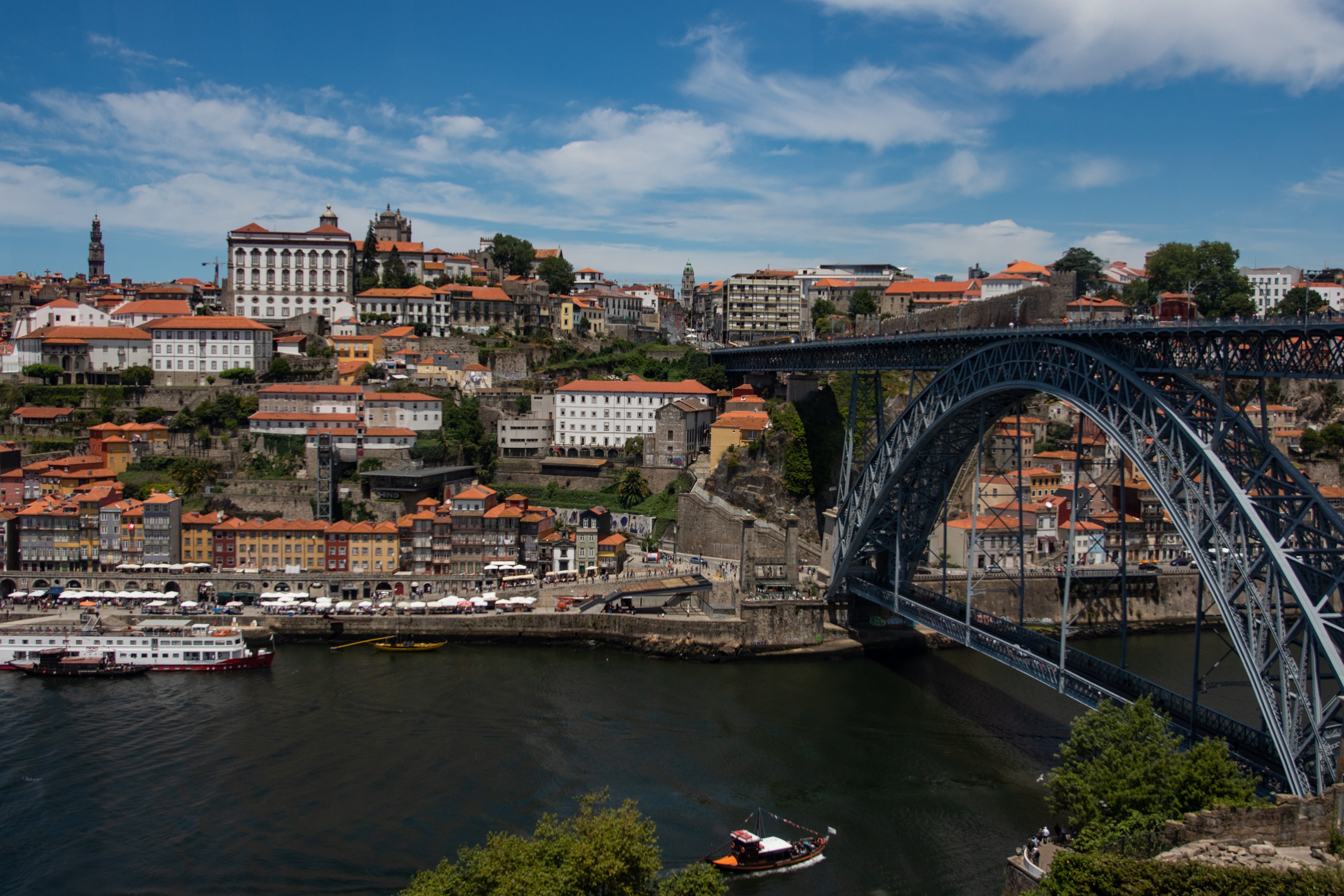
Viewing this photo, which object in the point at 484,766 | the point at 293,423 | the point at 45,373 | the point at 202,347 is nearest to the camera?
the point at 484,766

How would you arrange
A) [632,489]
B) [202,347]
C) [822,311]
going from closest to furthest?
[632,489], [202,347], [822,311]

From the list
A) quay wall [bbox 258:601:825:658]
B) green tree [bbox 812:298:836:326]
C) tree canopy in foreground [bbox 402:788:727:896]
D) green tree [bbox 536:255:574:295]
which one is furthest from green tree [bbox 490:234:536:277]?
tree canopy in foreground [bbox 402:788:727:896]

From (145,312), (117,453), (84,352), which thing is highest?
(145,312)

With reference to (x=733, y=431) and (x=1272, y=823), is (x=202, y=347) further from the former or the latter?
(x=1272, y=823)

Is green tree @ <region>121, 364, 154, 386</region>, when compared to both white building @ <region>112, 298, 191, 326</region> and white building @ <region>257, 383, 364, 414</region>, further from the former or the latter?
white building @ <region>257, 383, 364, 414</region>

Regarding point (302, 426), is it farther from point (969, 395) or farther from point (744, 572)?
point (969, 395)

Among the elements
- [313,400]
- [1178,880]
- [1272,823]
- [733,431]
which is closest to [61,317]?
[313,400]

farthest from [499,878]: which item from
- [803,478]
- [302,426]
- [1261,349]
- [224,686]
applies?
[302,426]
